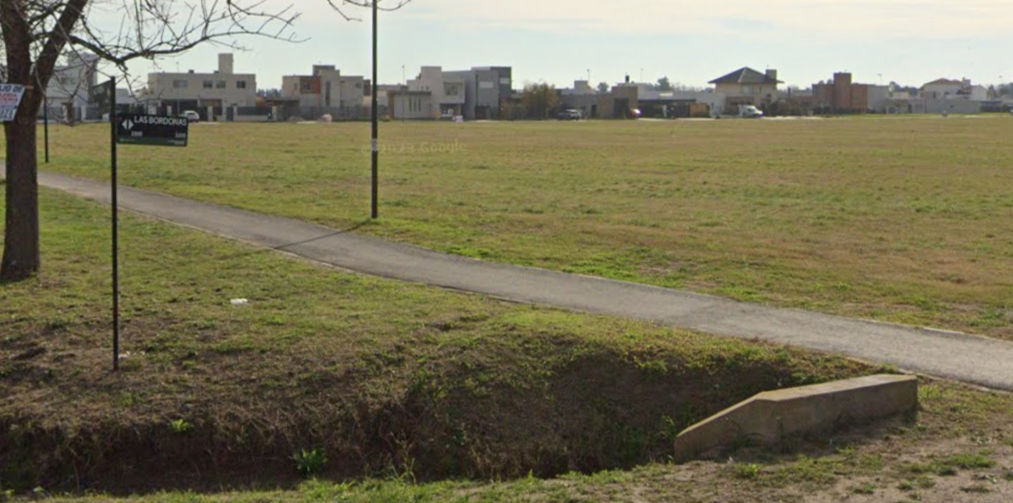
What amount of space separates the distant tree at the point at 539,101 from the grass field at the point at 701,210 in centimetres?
10409

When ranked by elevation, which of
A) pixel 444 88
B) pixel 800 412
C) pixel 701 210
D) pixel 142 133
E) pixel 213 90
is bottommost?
pixel 800 412

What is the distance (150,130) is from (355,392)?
8.80 feet

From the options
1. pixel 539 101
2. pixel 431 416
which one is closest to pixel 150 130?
pixel 431 416

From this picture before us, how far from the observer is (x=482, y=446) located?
846cm

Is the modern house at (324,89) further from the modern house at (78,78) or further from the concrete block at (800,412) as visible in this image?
the concrete block at (800,412)

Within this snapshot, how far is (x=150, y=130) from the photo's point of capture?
961cm

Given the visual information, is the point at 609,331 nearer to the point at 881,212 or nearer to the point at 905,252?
the point at 905,252

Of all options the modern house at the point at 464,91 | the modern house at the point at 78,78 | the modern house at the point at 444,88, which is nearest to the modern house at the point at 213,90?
the modern house at the point at 464,91

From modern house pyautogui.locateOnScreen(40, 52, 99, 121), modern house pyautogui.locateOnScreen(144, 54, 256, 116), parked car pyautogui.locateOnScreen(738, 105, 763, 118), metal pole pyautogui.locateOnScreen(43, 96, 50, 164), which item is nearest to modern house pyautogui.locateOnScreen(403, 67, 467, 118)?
modern house pyautogui.locateOnScreen(144, 54, 256, 116)

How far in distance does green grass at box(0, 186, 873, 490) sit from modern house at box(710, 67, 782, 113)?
175 meters

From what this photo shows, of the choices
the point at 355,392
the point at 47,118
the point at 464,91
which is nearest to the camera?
the point at 355,392

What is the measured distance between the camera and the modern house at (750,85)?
183625 millimetres

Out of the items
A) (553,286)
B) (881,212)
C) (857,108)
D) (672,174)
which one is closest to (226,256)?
(553,286)

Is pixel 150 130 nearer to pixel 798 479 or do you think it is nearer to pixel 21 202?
pixel 21 202
